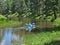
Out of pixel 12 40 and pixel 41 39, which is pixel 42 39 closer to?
pixel 41 39

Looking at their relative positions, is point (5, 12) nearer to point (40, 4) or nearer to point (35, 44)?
point (40, 4)

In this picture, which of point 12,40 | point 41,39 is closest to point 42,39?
point 41,39

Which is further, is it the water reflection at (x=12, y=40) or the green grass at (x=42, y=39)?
the water reflection at (x=12, y=40)

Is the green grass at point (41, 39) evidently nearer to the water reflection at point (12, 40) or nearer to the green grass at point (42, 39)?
the green grass at point (42, 39)

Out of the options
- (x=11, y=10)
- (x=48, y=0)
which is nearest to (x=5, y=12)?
(x=11, y=10)

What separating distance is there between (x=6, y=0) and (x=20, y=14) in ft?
72.3

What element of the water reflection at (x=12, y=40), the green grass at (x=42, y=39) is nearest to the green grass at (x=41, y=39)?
the green grass at (x=42, y=39)

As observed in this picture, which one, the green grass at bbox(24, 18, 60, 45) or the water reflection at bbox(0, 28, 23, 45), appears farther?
the water reflection at bbox(0, 28, 23, 45)

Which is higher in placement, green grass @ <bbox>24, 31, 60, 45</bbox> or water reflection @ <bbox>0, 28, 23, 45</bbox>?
green grass @ <bbox>24, 31, 60, 45</bbox>

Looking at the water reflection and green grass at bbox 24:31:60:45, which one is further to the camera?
the water reflection

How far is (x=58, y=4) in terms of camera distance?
60.8 meters

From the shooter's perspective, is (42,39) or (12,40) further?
(12,40)

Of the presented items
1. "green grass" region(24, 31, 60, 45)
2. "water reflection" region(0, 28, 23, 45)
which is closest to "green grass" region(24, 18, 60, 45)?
"green grass" region(24, 31, 60, 45)

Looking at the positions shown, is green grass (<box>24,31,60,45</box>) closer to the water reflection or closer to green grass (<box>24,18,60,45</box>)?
green grass (<box>24,18,60,45</box>)
